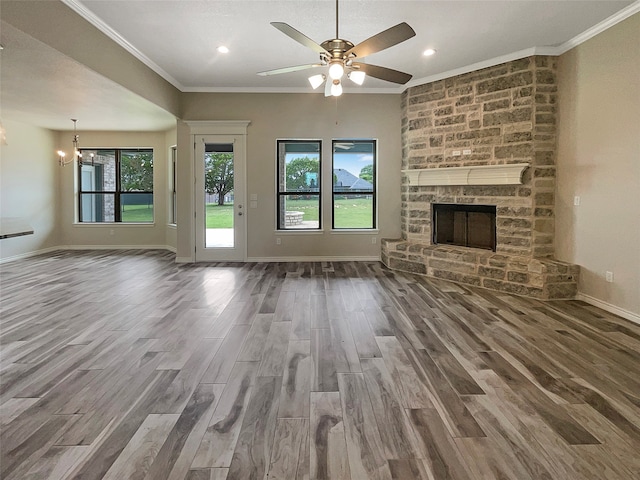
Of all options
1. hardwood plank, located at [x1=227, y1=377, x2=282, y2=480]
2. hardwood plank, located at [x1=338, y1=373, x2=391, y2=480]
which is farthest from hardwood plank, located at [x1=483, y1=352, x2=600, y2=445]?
hardwood plank, located at [x1=227, y1=377, x2=282, y2=480]

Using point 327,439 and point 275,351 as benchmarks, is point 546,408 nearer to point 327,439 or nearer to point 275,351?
point 327,439

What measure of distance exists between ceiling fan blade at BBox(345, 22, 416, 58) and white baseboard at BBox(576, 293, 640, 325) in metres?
3.65

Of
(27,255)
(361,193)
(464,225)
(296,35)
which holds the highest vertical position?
(296,35)

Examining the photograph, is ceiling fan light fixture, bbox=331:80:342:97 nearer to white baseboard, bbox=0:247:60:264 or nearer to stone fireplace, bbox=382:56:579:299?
stone fireplace, bbox=382:56:579:299

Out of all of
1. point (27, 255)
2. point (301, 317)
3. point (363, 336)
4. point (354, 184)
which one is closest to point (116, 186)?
point (27, 255)

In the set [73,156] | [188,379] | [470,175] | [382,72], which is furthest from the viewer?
[73,156]

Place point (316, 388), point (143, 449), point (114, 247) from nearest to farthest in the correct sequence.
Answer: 1. point (143, 449)
2. point (316, 388)
3. point (114, 247)

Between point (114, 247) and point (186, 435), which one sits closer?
point (186, 435)

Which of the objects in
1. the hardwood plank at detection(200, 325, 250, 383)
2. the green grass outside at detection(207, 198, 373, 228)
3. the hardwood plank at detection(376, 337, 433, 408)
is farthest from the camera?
the green grass outside at detection(207, 198, 373, 228)

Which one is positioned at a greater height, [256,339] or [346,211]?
[346,211]

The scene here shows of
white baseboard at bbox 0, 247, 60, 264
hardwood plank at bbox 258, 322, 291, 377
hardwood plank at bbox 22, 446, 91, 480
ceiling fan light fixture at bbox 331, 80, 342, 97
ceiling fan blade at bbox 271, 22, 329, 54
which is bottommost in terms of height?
hardwood plank at bbox 22, 446, 91, 480

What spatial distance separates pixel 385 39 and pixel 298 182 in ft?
15.1

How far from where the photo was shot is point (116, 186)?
9.55 m

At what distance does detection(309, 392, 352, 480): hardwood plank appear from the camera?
182 centimetres
